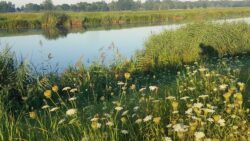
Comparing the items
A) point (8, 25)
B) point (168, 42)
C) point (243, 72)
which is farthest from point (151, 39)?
point (8, 25)

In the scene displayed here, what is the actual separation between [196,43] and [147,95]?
780 centimetres

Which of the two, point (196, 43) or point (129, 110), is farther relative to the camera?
point (196, 43)

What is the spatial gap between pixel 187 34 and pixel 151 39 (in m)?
1.47

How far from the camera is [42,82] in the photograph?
30.4 feet

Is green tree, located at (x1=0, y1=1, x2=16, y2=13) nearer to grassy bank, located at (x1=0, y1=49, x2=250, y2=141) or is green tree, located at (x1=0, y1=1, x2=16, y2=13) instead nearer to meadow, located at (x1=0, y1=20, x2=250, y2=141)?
meadow, located at (x1=0, y1=20, x2=250, y2=141)

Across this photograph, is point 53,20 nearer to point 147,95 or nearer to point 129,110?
point 147,95

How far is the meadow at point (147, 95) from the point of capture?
477 cm

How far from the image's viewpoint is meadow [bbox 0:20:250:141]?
4.77m

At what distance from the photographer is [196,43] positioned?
1477cm

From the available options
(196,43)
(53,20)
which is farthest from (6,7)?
(196,43)

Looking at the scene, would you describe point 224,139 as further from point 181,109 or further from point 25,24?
point 25,24

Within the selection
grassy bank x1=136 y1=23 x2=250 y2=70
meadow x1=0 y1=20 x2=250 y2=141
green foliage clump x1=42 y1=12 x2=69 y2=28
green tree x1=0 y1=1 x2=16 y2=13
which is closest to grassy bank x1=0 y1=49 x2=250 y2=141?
meadow x1=0 y1=20 x2=250 y2=141

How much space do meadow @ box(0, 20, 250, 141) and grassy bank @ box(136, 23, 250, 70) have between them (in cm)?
4

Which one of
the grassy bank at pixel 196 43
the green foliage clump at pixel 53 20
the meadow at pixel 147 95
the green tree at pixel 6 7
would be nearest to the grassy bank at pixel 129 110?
the meadow at pixel 147 95
